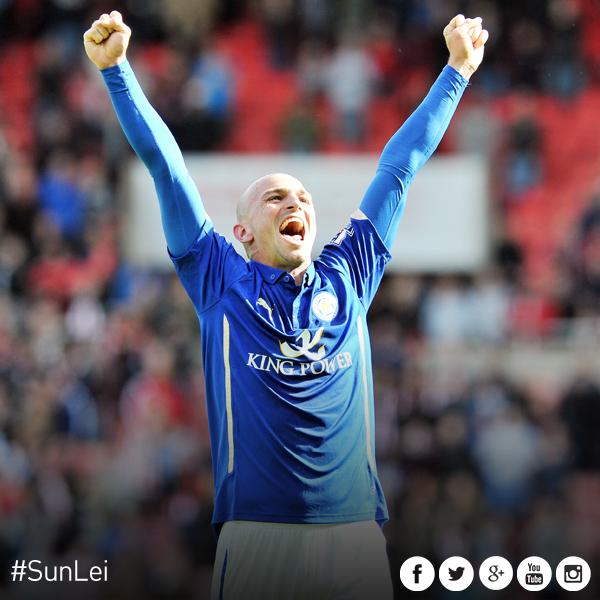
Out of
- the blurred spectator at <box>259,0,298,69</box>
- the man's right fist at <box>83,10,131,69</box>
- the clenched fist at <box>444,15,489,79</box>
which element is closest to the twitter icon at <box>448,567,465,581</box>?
the clenched fist at <box>444,15,489,79</box>

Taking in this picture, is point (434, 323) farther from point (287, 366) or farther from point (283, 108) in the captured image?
point (287, 366)

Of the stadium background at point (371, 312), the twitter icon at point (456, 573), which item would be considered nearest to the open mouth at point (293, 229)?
the twitter icon at point (456, 573)

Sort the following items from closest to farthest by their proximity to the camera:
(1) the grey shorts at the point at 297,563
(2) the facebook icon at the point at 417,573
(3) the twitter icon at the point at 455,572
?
(1) the grey shorts at the point at 297,563 → (2) the facebook icon at the point at 417,573 → (3) the twitter icon at the point at 455,572

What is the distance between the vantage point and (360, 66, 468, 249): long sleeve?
4.38m

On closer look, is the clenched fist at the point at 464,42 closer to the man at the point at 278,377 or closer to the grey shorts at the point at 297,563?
the man at the point at 278,377

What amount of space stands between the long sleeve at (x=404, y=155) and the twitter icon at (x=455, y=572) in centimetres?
380

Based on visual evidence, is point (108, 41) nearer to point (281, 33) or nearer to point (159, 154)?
point (159, 154)

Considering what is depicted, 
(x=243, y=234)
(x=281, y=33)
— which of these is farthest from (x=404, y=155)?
(x=281, y=33)

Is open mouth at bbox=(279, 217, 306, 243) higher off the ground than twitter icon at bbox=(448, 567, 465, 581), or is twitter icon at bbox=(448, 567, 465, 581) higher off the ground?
open mouth at bbox=(279, 217, 306, 243)

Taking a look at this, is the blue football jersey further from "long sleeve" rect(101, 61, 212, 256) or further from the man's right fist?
the man's right fist

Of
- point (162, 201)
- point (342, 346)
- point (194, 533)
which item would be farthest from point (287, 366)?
point (194, 533)

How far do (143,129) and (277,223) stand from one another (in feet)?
1.76

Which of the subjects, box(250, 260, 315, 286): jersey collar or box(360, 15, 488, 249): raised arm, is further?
box(360, 15, 488, 249): raised arm

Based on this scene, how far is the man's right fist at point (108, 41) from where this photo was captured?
3.99m
